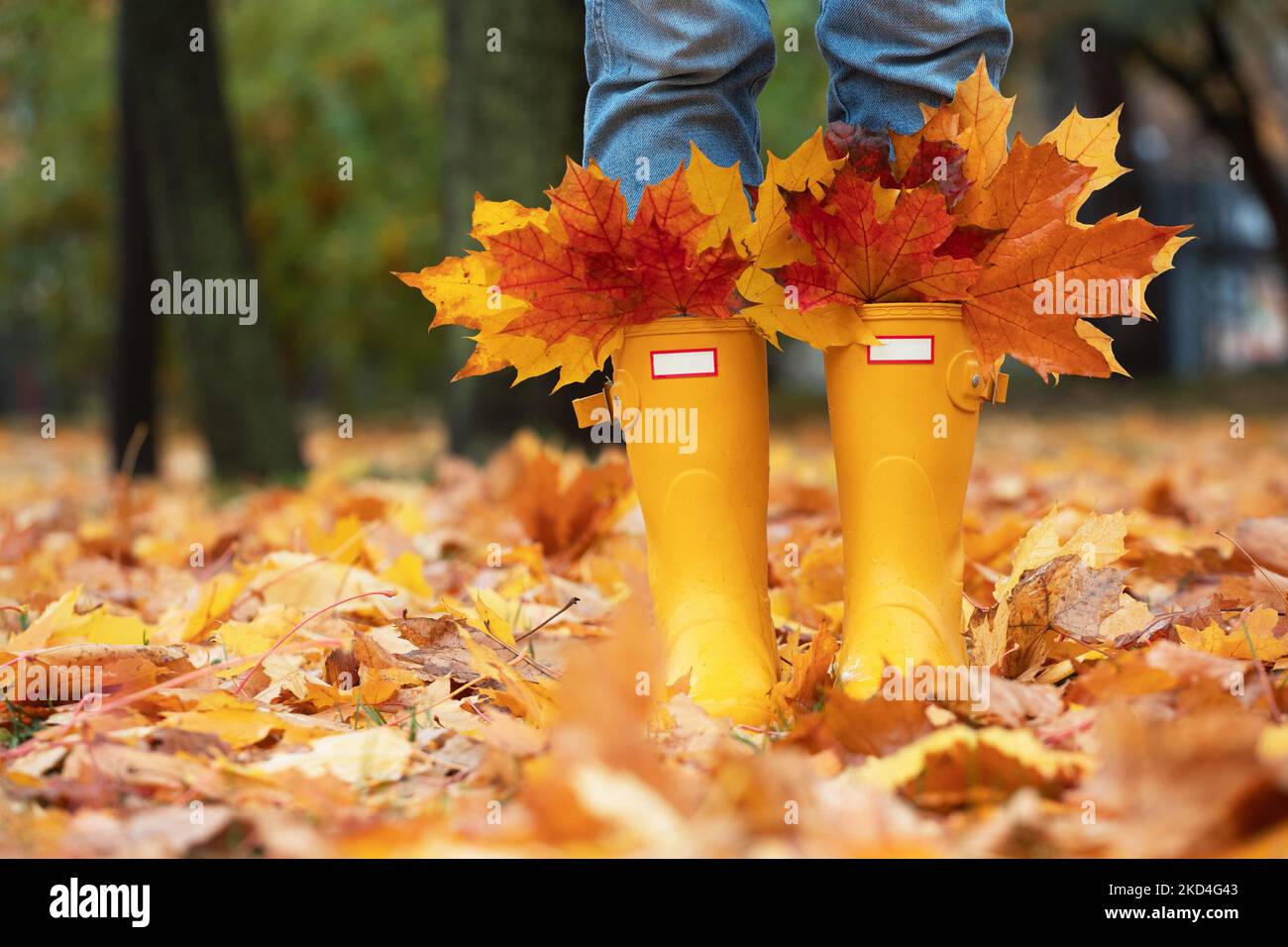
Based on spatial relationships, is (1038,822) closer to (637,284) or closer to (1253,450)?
(637,284)

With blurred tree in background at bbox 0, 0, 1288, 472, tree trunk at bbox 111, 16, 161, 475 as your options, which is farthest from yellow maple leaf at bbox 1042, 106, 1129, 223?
blurred tree in background at bbox 0, 0, 1288, 472

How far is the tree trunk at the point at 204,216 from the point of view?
4207mm

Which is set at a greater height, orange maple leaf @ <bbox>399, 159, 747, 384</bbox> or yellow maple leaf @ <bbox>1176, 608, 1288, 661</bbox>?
orange maple leaf @ <bbox>399, 159, 747, 384</bbox>

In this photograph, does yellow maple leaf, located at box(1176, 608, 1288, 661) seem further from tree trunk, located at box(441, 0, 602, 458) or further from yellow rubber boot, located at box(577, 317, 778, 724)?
tree trunk, located at box(441, 0, 602, 458)

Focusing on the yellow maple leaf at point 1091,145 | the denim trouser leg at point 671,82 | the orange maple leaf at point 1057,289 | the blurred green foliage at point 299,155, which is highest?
the blurred green foliage at point 299,155

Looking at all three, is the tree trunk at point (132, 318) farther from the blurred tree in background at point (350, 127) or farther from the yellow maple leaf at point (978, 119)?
the yellow maple leaf at point (978, 119)

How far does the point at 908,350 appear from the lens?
121 centimetres

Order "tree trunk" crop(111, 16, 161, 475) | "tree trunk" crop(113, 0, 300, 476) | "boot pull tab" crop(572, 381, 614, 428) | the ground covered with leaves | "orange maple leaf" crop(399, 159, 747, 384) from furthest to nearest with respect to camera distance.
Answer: "tree trunk" crop(111, 16, 161, 475)
"tree trunk" crop(113, 0, 300, 476)
"boot pull tab" crop(572, 381, 614, 428)
"orange maple leaf" crop(399, 159, 747, 384)
the ground covered with leaves

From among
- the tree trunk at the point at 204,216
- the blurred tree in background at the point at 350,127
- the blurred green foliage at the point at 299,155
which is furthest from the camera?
the blurred green foliage at the point at 299,155

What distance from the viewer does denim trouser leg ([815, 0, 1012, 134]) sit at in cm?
126

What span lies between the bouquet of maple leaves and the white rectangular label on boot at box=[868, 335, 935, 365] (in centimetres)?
2

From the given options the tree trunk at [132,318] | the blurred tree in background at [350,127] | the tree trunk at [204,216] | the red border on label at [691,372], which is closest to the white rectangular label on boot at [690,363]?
the red border on label at [691,372]

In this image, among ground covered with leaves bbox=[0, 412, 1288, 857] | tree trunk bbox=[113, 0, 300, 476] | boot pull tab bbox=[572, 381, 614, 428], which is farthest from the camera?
tree trunk bbox=[113, 0, 300, 476]
